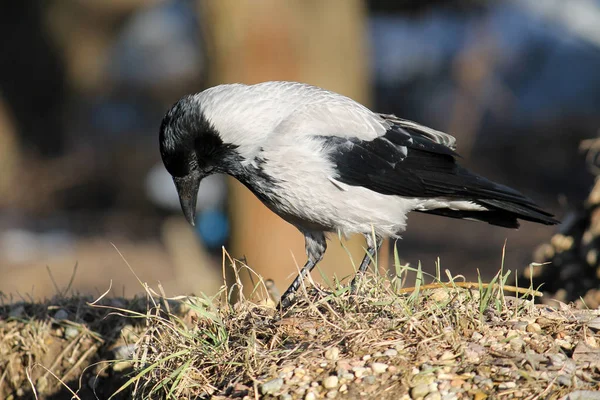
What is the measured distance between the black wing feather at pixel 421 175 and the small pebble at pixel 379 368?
62.7 inches

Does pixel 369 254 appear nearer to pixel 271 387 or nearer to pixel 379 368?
pixel 379 368

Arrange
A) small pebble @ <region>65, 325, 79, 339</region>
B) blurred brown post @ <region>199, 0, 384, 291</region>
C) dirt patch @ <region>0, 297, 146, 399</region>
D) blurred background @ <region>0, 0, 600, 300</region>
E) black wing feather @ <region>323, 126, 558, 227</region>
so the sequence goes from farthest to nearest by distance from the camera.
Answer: blurred background @ <region>0, 0, 600, 300</region> < blurred brown post @ <region>199, 0, 384, 291</region> < black wing feather @ <region>323, 126, 558, 227</region> < small pebble @ <region>65, 325, 79, 339</region> < dirt patch @ <region>0, 297, 146, 399</region>

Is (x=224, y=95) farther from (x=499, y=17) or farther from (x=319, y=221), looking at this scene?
(x=499, y=17)

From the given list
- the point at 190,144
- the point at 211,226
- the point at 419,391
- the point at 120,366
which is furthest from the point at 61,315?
the point at 211,226

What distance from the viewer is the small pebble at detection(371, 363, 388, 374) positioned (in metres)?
2.94

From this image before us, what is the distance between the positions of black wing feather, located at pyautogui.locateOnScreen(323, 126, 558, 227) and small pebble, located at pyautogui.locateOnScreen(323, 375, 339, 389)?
5.41 ft

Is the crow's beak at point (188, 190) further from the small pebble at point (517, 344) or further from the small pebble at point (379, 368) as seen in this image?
the small pebble at point (517, 344)

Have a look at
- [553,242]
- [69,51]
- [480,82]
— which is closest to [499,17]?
[480,82]

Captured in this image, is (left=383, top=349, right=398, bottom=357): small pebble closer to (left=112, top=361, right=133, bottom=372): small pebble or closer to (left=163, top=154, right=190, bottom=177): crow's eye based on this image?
(left=112, top=361, right=133, bottom=372): small pebble

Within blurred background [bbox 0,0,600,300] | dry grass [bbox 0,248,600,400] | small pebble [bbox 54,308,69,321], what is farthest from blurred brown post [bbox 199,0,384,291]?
dry grass [bbox 0,248,600,400]

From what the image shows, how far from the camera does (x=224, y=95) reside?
14.4ft

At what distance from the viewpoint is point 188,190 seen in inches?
179

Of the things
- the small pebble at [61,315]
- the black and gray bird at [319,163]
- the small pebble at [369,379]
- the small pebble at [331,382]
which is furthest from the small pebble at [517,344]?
the small pebble at [61,315]

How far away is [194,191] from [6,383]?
136 cm
